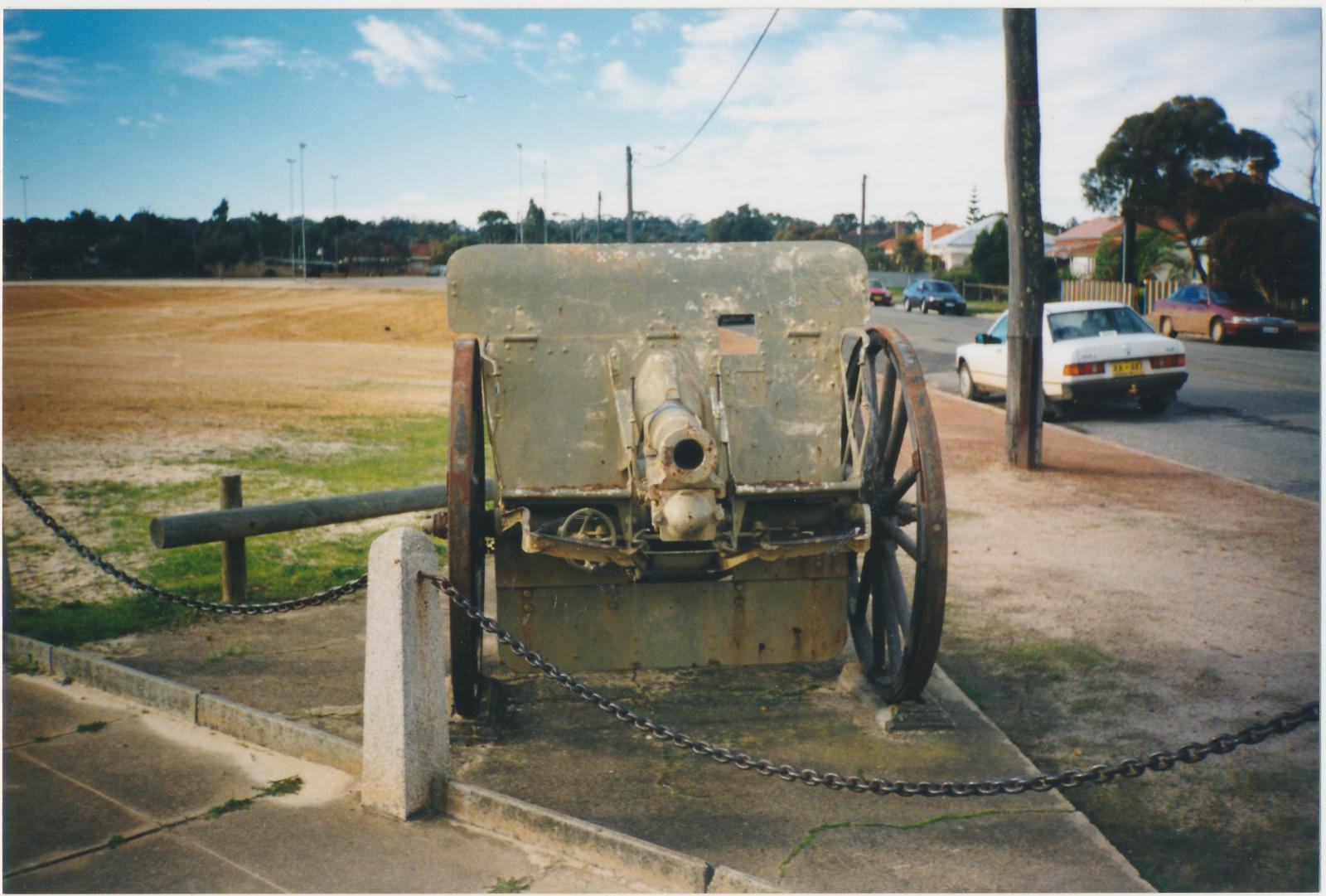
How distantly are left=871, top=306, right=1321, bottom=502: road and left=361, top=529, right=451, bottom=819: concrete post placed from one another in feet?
27.3

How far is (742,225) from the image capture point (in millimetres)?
73375

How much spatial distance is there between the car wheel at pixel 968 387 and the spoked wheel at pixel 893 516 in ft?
39.3

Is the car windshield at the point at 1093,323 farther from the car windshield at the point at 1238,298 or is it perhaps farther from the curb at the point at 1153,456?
the car windshield at the point at 1238,298

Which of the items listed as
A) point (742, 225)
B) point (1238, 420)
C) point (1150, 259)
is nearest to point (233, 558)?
point (1238, 420)

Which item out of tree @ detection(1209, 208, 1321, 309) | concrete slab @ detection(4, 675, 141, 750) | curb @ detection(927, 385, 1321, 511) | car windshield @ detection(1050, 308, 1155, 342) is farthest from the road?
concrete slab @ detection(4, 675, 141, 750)

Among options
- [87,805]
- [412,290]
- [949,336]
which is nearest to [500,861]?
[87,805]

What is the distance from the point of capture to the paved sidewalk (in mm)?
3426

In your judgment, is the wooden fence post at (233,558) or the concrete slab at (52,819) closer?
the concrete slab at (52,819)

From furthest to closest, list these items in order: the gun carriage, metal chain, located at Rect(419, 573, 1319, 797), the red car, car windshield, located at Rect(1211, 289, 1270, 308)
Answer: car windshield, located at Rect(1211, 289, 1270, 308)
the red car
the gun carriage
metal chain, located at Rect(419, 573, 1319, 797)

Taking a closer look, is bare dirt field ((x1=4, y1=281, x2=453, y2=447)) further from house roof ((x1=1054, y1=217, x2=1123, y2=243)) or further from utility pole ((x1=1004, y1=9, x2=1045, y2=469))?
house roof ((x1=1054, y1=217, x2=1123, y2=243))

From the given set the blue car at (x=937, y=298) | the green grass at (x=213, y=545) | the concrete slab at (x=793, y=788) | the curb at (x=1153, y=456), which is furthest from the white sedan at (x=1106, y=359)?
the blue car at (x=937, y=298)

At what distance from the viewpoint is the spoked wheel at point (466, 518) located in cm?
427

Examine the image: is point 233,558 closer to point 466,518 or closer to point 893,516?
point 466,518

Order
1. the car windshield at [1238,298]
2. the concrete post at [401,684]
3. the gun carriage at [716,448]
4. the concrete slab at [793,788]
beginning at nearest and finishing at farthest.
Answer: the concrete slab at [793,788] → the concrete post at [401,684] → the gun carriage at [716,448] → the car windshield at [1238,298]
